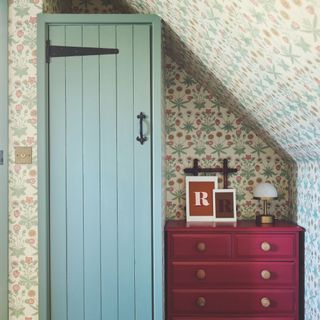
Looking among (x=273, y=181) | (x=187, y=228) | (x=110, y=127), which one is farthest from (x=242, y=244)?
(x=110, y=127)

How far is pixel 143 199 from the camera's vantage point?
7.06 feet

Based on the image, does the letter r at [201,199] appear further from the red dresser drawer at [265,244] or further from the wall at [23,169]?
the wall at [23,169]

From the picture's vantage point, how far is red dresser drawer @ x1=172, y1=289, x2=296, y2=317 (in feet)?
8.30

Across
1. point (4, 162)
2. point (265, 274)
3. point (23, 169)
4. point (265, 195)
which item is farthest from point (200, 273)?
point (4, 162)

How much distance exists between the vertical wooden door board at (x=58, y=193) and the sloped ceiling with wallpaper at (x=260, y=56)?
652 millimetres

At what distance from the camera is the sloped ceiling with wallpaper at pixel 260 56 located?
1.30m

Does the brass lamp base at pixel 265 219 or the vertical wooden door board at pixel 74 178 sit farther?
the brass lamp base at pixel 265 219

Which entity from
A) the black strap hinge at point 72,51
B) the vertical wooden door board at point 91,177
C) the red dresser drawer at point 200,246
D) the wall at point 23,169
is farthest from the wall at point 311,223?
the wall at point 23,169

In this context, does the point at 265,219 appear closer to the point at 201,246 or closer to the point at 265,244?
the point at 265,244

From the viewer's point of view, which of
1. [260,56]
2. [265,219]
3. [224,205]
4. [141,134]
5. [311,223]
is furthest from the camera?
[224,205]

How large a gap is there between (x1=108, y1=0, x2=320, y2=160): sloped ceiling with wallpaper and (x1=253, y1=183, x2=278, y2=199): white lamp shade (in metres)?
0.25

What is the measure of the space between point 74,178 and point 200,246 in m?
0.90

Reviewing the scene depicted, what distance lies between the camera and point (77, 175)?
84.9 inches

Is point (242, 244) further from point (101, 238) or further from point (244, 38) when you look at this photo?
point (244, 38)
